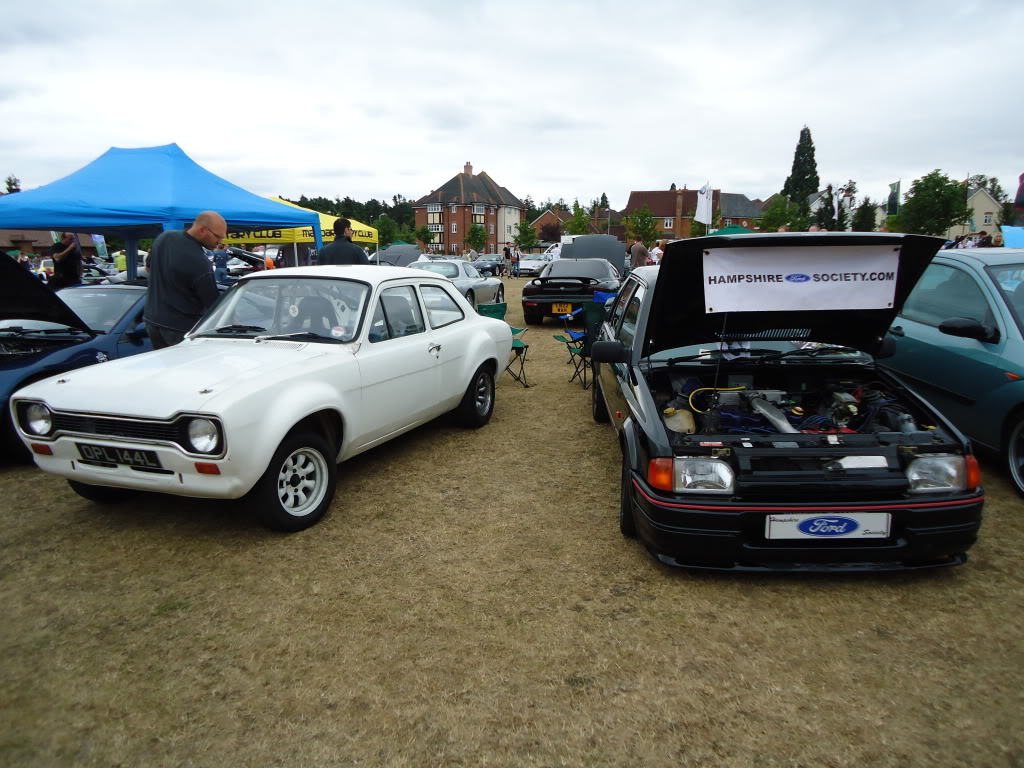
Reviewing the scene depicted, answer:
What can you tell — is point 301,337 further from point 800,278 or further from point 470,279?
point 470,279

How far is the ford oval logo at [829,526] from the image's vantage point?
9.82 feet

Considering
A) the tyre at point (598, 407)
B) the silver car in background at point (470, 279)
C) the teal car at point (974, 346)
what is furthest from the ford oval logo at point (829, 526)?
the silver car in background at point (470, 279)

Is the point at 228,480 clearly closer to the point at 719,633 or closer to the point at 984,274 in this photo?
→ the point at 719,633

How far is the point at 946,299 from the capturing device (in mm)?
5133

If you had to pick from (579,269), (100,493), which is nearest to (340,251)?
(100,493)

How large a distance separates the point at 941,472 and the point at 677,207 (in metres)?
87.2

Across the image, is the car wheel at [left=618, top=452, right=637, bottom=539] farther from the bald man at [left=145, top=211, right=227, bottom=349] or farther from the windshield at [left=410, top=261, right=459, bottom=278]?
the windshield at [left=410, top=261, right=459, bottom=278]

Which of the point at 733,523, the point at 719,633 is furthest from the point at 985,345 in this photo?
the point at 719,633

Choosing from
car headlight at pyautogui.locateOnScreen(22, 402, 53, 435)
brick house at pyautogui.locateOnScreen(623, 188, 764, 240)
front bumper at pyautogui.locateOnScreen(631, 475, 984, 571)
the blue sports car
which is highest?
brick house at pyautogui.locateOnScreen(623, 188, 764, 240)

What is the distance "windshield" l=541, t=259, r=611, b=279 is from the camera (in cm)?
1282

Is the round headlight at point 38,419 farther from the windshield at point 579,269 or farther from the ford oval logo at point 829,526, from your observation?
the windshield at point 579,269

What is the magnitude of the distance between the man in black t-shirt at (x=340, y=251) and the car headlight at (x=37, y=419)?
3.88 m

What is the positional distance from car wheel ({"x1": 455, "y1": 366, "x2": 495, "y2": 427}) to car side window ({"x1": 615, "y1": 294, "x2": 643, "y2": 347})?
1441 mm

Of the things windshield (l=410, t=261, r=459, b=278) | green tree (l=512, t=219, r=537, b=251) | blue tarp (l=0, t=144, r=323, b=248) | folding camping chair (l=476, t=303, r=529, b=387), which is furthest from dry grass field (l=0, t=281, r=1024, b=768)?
green tree (l=512, t=219, r=537, b=251)
